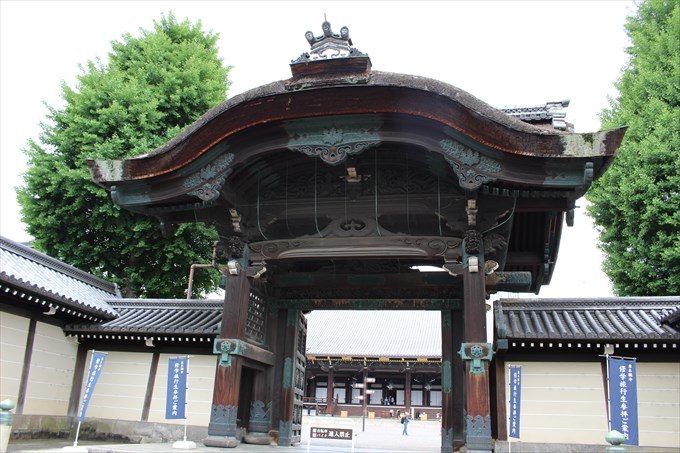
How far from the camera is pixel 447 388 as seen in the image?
10.2 m

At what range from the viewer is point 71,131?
17.5m

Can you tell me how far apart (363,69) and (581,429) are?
7281 millimetres

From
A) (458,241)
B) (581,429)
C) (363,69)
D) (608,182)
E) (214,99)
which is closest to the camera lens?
(363,69)

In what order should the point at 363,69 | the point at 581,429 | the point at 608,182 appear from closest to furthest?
the point at 363,69 → the point at 581,429 → the point at 608,182

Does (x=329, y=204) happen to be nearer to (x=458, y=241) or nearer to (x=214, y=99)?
(x=458, y=241)

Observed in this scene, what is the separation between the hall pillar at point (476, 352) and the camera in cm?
756

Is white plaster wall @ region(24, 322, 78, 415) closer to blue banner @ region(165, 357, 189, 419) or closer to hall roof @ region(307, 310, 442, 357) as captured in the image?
blue banner @ region(165, 357, 189, 419)

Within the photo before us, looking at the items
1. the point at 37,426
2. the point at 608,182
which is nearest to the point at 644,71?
the point at 608,182

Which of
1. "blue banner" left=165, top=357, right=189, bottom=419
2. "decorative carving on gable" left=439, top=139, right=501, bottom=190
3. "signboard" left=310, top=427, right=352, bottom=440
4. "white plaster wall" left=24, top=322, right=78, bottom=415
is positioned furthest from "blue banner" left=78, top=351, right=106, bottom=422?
"decorative carving on gable" left=439, top=139, right=501, bottom=190

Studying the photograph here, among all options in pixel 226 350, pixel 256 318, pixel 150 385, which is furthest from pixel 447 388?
pixel 150 385

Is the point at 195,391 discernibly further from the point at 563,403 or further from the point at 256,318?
the point at 563,403

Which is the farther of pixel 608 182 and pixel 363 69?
pixel 608 182

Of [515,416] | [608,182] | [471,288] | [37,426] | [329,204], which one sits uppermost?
[608,182]

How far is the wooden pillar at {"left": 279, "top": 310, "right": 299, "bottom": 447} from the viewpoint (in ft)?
35.0
